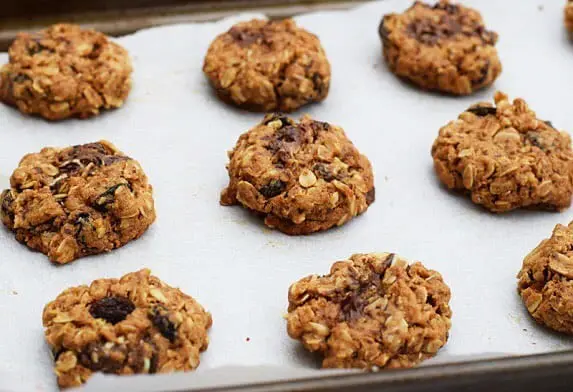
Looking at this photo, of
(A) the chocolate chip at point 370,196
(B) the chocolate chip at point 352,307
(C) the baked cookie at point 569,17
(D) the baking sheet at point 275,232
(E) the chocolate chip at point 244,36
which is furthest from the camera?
(C) the baked cookie at point 569,17

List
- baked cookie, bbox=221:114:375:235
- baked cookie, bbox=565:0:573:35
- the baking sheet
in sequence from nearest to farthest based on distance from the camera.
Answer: the baking sheet → baked cookie, bbox=221:114:375:235 → baked cookie, bbox=565:0:573:35

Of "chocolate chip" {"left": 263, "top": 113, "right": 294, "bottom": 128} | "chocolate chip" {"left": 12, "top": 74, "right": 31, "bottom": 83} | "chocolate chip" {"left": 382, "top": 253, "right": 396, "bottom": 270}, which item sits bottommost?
"chocolate chip" {"left": 382, "top": 253, "right": 396, "bottom": 270}

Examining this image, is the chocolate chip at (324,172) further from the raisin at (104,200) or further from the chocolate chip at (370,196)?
the raisin at (104,200)

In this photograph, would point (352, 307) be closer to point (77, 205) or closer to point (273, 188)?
point (273, 188)

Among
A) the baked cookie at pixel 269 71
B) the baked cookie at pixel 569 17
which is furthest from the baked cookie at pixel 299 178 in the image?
the baked cookie at pixel 569 17

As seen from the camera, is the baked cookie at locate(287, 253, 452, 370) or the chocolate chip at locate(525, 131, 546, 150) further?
the chocolate chip at locate(525, 131, 546, 150)

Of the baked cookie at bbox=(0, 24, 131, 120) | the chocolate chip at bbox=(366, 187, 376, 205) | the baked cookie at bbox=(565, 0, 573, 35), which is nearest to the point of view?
the chocolate chip at bbox=(366, 187, 376, 205)

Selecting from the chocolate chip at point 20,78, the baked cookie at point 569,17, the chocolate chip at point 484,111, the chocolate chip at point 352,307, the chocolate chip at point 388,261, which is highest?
the baked cookie at point 569,17

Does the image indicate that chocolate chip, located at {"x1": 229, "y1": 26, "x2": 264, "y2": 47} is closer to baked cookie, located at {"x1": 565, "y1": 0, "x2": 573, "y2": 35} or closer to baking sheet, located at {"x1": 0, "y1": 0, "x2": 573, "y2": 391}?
baking sheet, located at {"x1": 0, "y1": 0, "x2": 573, "y2": 391}

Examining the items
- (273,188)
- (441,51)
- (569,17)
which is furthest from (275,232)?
(569,17)

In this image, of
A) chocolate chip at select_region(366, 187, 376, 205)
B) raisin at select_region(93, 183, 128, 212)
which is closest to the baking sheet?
chocolate chip at select_region(366, 187, 376, 205)
